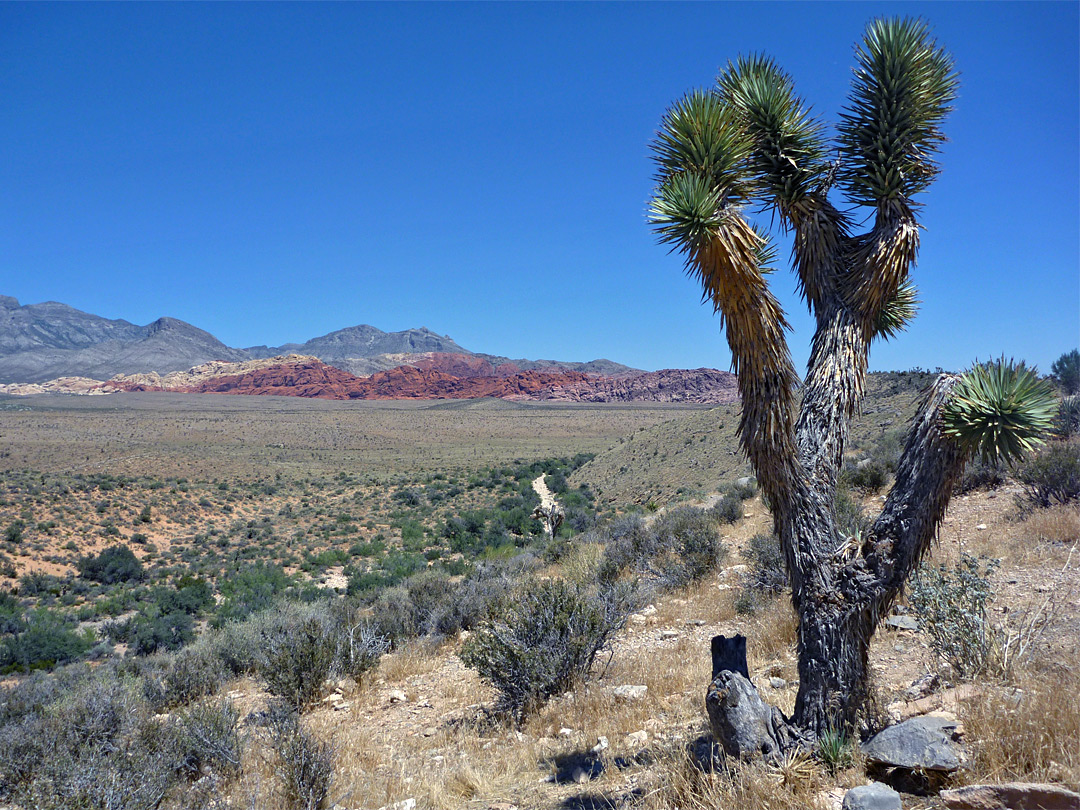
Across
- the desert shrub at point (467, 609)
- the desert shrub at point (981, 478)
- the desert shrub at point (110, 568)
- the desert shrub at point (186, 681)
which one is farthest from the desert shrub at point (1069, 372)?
the desert shrub at point (110, 568)

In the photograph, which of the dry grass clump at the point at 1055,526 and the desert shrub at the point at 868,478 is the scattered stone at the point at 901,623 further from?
the desert shrub at the point at 868,478

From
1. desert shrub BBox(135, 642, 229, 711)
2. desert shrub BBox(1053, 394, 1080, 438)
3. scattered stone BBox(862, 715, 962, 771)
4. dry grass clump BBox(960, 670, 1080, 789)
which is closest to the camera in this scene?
dry grass clump BBox(960, 670, 1080, 789)

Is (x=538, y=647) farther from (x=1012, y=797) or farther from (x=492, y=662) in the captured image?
(x=1012, y=797)

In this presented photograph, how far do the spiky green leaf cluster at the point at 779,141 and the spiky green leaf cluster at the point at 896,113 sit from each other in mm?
279

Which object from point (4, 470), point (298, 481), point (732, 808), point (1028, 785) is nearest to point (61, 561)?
point (298, 481)

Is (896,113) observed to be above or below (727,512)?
above

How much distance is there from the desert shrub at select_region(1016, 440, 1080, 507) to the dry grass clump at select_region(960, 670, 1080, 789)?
7.62 metres

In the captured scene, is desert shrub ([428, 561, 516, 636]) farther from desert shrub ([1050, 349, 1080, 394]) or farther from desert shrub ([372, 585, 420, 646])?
desert shrub ([1050, 349, 1080, 394])

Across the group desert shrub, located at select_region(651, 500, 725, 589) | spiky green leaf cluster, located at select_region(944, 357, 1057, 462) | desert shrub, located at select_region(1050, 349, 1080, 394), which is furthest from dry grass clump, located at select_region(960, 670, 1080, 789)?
desert shrub, located at select_region(1050, 349, 1080, 394)

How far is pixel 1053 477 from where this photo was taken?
950 centimetres

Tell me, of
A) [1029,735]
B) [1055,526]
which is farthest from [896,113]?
[1055,526]

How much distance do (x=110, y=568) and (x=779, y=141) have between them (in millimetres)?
23131

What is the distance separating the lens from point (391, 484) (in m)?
37.2

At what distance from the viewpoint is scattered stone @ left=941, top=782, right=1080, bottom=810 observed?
2.77 m
